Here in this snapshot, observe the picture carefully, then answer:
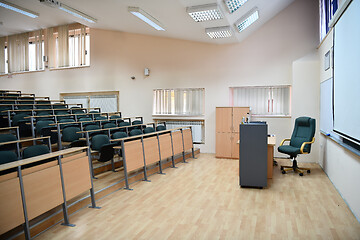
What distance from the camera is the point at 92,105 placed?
378 inches

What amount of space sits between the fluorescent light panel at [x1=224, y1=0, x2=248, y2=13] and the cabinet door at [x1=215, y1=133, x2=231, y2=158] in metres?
3.38

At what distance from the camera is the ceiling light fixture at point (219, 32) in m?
6.31

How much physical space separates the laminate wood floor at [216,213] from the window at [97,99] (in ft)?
15.9

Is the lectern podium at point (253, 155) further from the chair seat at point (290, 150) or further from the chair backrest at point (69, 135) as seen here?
the chair backrest at point (69, 135)

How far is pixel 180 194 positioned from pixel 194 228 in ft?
4.04

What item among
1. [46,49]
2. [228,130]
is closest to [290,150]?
[228,130]

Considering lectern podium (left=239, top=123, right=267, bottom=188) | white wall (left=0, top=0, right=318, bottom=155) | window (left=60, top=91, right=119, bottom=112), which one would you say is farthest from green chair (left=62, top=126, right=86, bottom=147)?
window (left=60, top=91, right=119, bottom=112)

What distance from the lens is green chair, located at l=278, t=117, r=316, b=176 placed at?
545 centimetres

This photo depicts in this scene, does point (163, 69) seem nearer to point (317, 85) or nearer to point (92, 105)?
point (92, 105)

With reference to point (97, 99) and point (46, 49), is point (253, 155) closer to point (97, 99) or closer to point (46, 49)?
point (97, 99)

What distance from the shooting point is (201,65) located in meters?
8.03

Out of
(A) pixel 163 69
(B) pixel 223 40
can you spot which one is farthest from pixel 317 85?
(A) pixel 163 69

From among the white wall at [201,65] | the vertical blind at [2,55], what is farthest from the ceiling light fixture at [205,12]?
the vertical blind at [2,55]

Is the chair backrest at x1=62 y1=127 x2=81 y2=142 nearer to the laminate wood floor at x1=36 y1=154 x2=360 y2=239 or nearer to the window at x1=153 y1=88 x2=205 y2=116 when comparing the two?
the laminate wood floor at x1=36 y1=154 x2=360 y2=239
